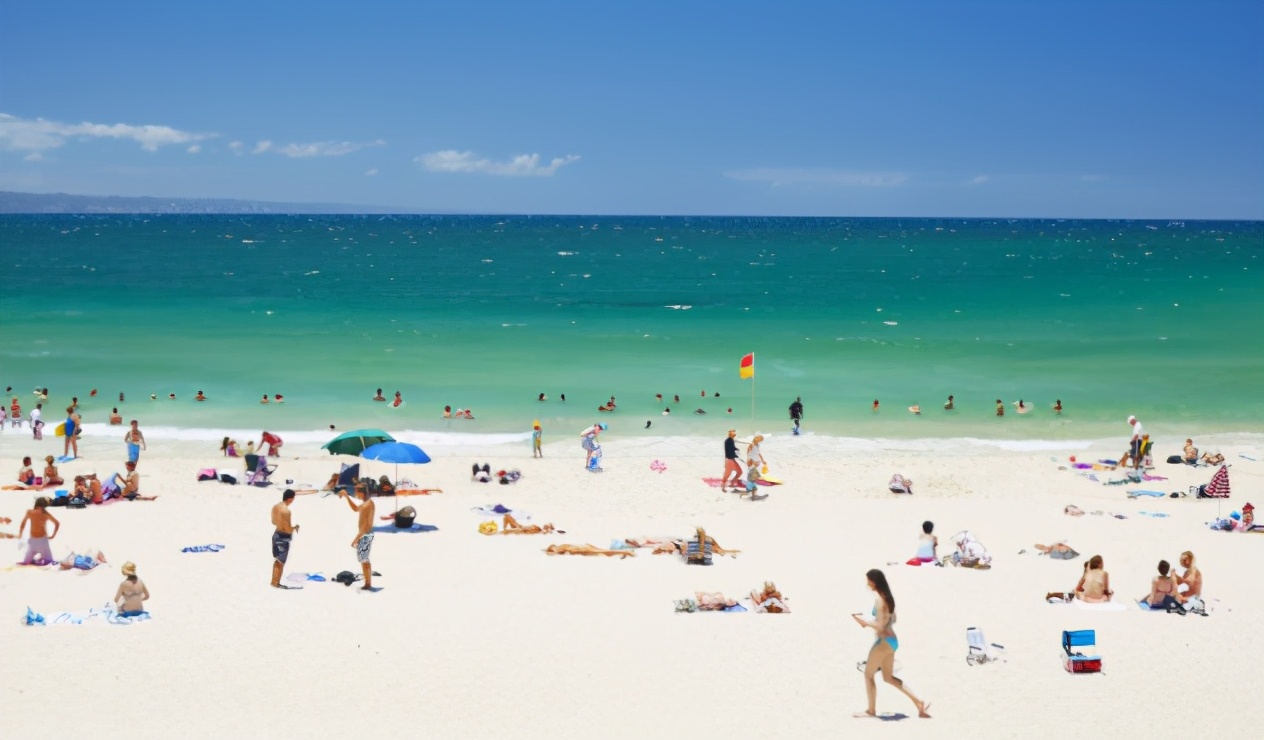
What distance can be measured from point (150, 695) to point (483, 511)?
8.56m

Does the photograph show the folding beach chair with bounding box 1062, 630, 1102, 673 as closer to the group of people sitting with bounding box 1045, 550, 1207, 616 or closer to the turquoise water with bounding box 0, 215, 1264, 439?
the group of people sitting with bounding box 1045, 550, 1207, 616

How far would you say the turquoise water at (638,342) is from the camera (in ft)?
107

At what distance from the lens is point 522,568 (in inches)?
623

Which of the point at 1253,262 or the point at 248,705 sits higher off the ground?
the point at 1253,262

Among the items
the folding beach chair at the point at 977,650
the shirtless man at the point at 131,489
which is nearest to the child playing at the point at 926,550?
the folding beach chair at the point at 977,650

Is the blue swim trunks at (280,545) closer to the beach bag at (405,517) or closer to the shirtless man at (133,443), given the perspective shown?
the beach bag at (405,517)

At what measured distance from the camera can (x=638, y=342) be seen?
162 feet

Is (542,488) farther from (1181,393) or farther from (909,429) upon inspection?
(1181,393)

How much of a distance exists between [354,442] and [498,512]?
110 inches

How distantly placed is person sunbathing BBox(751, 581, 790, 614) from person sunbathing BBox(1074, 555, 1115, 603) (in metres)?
3.88

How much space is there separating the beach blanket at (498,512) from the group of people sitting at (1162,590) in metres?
8.59

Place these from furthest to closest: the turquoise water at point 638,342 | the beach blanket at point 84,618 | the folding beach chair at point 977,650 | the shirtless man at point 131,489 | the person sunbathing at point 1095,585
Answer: the turquoise water at point 638,342 → the shirtless man at point 131,489 → the person sunbathing at point 1095,585 → the beach blanket at point 84,618 → the folding beach chair at point 977,650

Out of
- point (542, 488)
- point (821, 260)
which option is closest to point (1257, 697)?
point (542, 488)

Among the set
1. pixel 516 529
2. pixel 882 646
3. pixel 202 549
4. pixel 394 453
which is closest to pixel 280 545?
pixel 202 549
